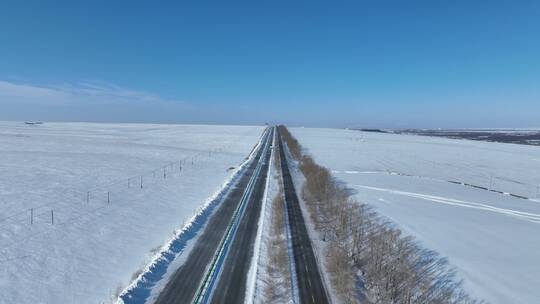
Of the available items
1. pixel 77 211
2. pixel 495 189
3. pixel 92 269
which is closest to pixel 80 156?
pixel 77 211

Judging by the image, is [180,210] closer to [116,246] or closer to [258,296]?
[116,246]

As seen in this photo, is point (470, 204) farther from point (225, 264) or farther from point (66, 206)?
point (66, 206)

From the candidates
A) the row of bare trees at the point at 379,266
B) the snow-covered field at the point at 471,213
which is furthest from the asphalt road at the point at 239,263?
the snow-covered field at the point at 471,213

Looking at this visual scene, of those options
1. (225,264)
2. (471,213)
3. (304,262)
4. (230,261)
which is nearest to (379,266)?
(304,262)

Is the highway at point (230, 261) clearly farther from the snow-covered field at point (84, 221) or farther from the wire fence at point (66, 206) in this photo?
the wire fence at point (66, 206)

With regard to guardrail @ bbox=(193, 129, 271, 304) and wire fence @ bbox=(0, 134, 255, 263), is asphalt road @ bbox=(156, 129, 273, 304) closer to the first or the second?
guardrail @ bbox=(193, 129, 271, 304)

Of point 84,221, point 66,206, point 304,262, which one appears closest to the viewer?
point 304,262
